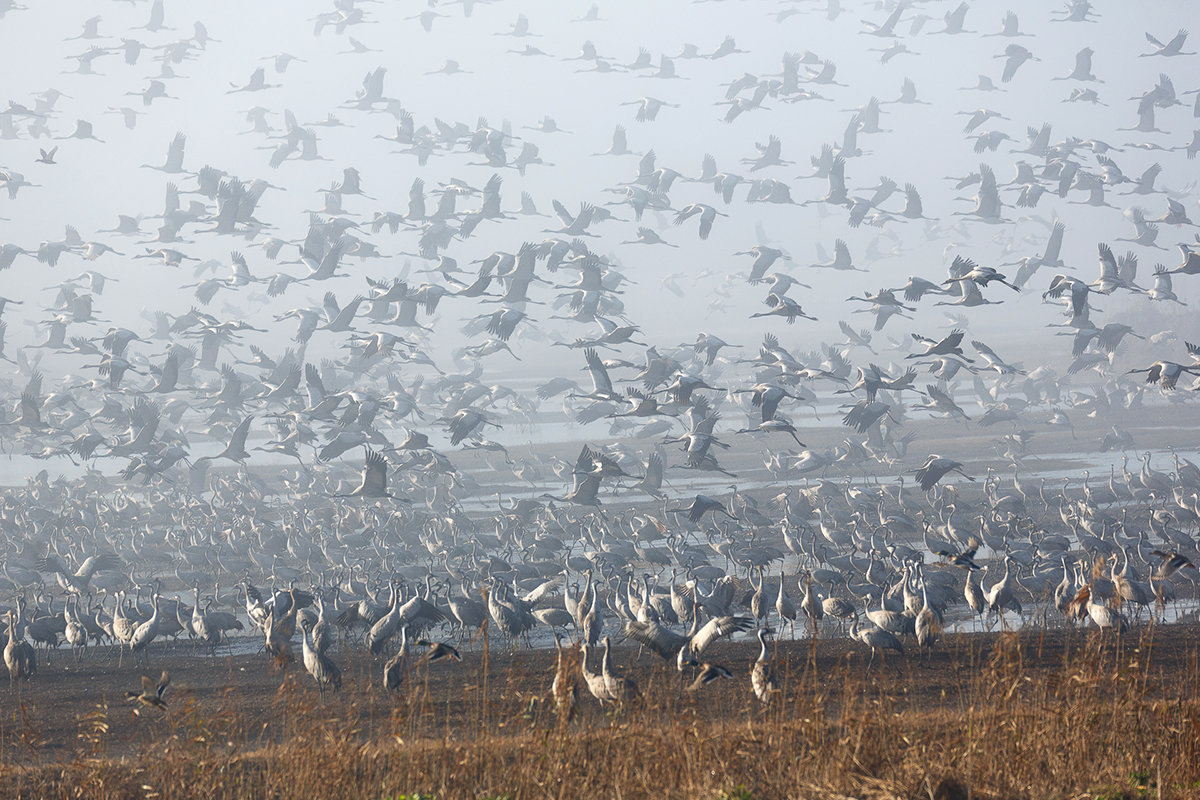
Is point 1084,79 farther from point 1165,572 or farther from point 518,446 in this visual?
point 1165,572

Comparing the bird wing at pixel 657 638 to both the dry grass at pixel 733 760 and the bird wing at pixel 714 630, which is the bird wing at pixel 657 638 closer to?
the bird wing at pixel 714 630

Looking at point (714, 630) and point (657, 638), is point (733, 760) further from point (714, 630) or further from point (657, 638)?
point (657, 638)

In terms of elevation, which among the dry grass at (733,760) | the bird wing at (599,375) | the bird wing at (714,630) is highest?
the dry grass at (733,760)

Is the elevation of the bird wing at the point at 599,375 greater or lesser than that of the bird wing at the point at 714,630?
lesser

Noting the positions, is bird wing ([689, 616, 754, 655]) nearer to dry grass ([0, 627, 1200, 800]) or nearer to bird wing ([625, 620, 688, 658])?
bird wing ([625, 620, 688, 658])

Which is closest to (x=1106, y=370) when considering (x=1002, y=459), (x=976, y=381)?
(x=976, y=381)

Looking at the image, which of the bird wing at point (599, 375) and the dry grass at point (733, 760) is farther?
the bird wing at point (599, 375)

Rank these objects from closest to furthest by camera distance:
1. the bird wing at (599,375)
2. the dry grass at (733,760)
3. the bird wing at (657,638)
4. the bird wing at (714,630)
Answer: the dry grass at (733,760), the bird wing at (714,630), the bird wing at (657,638), the bird wing at (599,375)

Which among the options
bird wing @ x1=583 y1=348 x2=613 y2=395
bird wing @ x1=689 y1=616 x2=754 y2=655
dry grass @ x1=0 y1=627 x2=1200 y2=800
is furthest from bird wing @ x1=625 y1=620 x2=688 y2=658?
bird wing @ x1=583 y1=348 x2=613 y2=395

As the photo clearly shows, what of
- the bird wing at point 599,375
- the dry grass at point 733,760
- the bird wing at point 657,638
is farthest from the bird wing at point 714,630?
the bird wing at point 599,375

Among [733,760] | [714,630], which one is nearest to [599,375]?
[714,630]

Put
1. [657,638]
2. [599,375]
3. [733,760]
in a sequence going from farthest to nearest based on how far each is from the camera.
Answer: [599,375], [657,638], [733,760]

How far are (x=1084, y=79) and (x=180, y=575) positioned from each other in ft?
98.7

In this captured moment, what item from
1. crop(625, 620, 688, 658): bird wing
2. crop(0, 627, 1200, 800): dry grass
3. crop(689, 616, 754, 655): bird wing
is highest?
crop(0, 627, 1200, 800): dry grass
